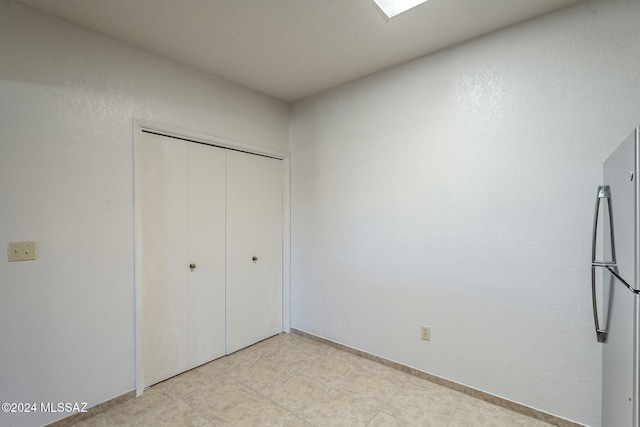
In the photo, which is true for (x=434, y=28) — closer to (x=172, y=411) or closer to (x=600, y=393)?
(x=600, y=393)

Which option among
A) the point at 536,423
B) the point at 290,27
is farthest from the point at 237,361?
the point at 290,27

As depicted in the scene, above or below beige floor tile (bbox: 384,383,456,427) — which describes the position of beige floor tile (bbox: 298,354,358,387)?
below

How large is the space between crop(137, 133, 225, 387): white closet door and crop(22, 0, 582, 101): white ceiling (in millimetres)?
735

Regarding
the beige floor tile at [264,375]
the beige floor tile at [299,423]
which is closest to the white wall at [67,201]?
the beige floor tile at [264,375]

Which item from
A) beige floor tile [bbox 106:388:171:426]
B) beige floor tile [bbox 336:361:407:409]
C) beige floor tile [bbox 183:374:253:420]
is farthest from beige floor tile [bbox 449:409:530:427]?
beige floor tile [bbox 106:388:171:426]

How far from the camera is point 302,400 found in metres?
2.06

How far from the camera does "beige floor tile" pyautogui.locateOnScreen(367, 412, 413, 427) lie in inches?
71.1

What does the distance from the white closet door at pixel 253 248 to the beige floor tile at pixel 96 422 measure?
1.02 m

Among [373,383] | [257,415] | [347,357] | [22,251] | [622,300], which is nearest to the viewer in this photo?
[622,300]

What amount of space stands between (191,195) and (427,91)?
84.6 inches

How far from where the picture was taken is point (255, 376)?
93.4 inches

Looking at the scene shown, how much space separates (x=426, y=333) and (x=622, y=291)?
4.51ft

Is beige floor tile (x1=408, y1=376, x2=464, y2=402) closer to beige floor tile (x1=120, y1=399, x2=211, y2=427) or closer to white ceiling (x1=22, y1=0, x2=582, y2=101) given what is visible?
beige floor tile (x1=120, y1=399, x2=211, y2=427)

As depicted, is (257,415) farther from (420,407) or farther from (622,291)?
(622,291)
